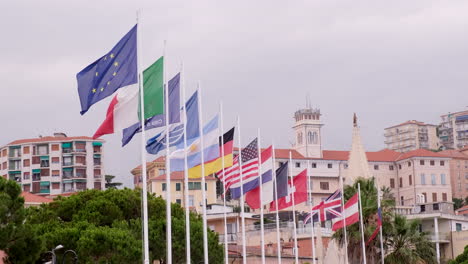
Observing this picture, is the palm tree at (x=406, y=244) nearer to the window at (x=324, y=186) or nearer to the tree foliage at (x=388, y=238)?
the tree foliage at (x=388, y=238)

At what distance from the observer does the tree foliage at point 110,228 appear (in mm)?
51406

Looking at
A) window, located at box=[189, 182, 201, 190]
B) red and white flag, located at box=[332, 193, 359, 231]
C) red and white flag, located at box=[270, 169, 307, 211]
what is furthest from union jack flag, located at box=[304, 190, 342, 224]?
window, located at box=[189, 182, 201, 190]

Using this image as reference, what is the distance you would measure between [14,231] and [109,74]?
14237 mm

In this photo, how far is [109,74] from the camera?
28984mm

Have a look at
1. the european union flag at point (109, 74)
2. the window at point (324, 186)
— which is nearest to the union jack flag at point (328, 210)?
the european union flag at point (109, 74)

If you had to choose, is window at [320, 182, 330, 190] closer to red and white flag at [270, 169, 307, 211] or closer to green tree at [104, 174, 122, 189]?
green tree at [104, 174, 122, 189]

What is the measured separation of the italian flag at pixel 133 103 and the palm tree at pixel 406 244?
36.5 m

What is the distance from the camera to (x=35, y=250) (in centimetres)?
4200

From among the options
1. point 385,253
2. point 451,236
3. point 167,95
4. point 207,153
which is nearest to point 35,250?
point 207,153

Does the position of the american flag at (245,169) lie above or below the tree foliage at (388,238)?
above

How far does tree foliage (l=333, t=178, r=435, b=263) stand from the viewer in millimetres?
63688

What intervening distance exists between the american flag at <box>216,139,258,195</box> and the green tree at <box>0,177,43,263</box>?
337 inches

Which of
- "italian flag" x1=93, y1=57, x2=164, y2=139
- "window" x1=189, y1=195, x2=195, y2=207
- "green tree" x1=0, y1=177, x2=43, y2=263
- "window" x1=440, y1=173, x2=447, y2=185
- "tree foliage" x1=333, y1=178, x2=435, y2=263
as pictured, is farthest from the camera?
"window" x1=440, y1=173, x2=447, y2=185

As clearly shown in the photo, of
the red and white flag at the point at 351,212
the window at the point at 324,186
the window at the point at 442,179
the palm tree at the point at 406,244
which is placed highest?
the window at the point at 442,179
